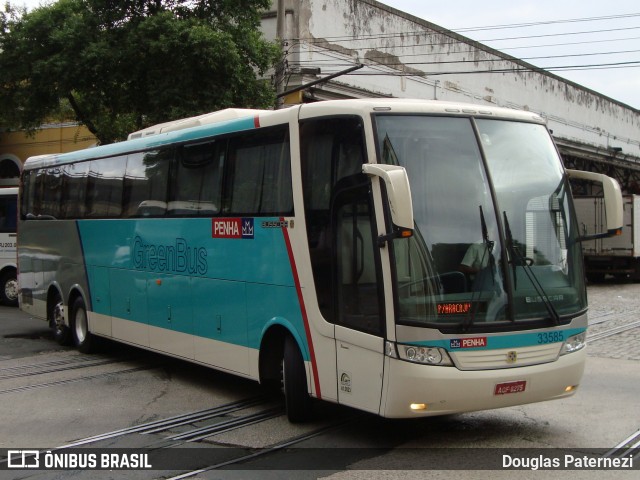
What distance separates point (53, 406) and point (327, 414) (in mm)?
3153

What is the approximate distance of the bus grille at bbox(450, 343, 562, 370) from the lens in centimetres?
636

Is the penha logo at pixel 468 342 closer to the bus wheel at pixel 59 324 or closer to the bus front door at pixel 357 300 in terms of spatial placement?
the bus front door at pixel 357 300

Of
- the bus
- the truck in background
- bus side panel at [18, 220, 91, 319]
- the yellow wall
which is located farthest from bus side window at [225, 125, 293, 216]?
the yellow wall

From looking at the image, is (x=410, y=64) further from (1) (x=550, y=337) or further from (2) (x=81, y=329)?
(1) (x=550, y=337)

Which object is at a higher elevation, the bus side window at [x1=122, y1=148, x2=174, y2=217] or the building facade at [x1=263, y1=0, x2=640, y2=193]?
the building facade at [x1=263, y1=0, x2=640, y2=193]

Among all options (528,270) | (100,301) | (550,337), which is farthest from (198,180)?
(550,337)

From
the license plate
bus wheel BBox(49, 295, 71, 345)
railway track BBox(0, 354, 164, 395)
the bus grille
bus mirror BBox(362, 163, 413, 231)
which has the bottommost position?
railway track BBox(0, 354, 164, 395)

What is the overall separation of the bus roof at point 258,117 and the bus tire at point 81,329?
242cm

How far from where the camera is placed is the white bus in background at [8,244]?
19.5m

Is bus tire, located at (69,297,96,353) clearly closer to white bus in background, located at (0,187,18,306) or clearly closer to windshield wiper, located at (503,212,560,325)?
Result: white bus in background, located at (0,187,18,306)

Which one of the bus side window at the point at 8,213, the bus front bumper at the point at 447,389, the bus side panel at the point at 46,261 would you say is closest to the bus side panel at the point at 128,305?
the bus side panel at the point at 46,261

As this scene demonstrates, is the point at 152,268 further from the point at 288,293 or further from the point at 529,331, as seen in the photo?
the point at 529,331

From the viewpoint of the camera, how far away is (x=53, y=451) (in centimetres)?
697

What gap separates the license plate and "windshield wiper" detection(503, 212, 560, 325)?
2.10ft
